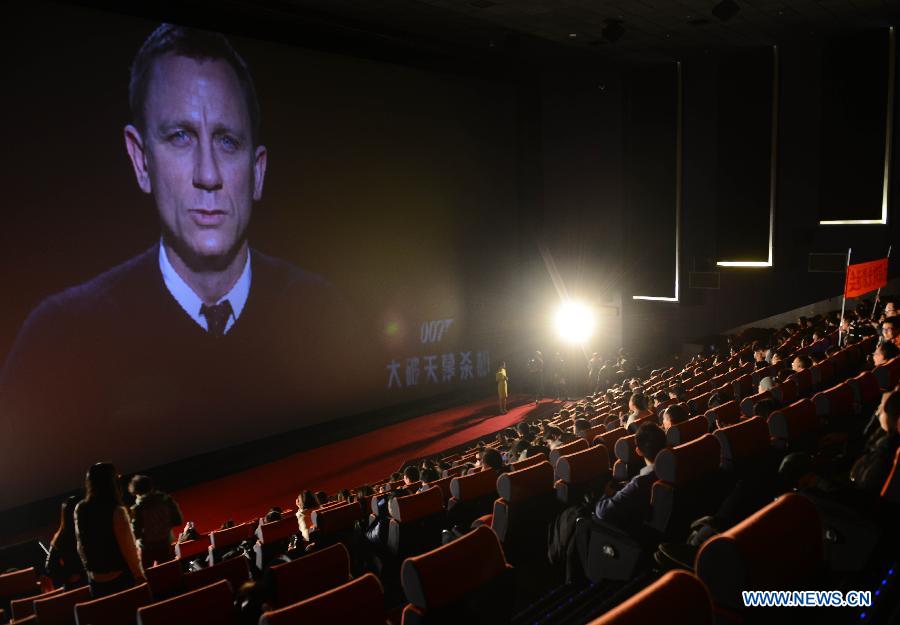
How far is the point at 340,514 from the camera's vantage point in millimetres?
5207

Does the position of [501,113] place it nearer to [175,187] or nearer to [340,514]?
[175,187]

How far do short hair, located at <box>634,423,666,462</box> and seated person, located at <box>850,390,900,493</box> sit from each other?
3.35 feet

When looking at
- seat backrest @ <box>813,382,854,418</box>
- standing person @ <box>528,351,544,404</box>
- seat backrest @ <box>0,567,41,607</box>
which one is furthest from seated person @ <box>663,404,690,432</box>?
standing person @ <box>528,351,544,404</box>

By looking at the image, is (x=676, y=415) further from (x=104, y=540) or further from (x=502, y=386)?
(x=502, y=386)

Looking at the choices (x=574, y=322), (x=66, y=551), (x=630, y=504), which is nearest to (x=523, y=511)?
(x=630, y=504)

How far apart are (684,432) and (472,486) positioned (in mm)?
1588

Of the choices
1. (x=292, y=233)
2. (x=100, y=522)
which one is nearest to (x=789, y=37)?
(x=292, y=233)

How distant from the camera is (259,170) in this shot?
11.5 meters

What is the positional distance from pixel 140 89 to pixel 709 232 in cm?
1224

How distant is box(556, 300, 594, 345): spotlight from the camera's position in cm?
1717

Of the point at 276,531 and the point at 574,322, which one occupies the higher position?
the point at 574,322

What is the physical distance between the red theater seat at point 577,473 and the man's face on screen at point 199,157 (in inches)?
327

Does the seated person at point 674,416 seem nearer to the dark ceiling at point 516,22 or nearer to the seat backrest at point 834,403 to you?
the seat backrest at point 834,403

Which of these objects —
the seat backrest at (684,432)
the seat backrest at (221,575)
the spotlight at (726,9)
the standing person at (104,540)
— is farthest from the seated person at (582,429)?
the spotlight at (726,9)
